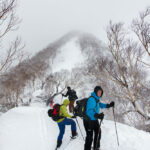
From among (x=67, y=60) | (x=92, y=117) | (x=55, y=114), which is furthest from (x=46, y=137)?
(x=67, y=60)

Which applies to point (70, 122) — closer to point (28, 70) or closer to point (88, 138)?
point (88, 138)

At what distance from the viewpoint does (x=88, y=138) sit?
11.1 ft

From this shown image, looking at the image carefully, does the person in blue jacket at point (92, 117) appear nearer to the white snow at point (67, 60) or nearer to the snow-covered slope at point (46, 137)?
the snow-covered slope at point (46, 137)

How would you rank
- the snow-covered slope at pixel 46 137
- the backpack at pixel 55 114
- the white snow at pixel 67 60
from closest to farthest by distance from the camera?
the snow-covered slope at pixel 46 137
the backpack at pixel 55 114
the white snow at pixel 67 60

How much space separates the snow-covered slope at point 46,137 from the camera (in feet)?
12.6

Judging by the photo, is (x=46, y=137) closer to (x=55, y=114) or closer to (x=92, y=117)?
(x=55, y=114)

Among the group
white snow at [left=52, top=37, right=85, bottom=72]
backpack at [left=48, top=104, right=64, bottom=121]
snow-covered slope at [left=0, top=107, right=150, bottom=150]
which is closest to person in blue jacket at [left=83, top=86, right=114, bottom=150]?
snow-covered slope at [left=0, top=107, right=150, bottom=150]

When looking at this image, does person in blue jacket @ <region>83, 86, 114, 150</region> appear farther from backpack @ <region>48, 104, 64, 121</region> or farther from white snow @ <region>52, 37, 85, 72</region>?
white snow @ <region>52, 37, 85, 72</region>

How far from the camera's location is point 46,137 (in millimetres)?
5195

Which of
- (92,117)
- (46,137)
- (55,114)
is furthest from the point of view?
(46,137)

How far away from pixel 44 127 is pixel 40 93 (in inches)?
758

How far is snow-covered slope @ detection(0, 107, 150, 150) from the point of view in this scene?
3827mm

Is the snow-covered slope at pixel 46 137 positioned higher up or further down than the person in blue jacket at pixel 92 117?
further down

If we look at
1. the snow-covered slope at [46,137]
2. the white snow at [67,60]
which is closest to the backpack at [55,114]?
the snow-covered slope at [46,137]
